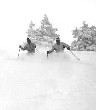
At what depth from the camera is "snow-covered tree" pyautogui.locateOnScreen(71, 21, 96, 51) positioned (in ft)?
109

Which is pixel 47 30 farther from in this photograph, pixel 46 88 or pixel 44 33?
pixel 46 88

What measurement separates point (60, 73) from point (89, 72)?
104 centimetres

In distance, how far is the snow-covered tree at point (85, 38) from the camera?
3328cm

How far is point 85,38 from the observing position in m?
33.8

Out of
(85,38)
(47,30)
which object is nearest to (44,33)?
(47,30)

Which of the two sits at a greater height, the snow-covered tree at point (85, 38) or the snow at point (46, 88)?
the snow-covered tree at point (85, 38)

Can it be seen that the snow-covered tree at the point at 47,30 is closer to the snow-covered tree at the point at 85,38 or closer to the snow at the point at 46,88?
the snow-covered tree at the point at 85,38

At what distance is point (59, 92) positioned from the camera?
7379 mm

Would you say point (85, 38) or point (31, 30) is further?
point (31, 30)

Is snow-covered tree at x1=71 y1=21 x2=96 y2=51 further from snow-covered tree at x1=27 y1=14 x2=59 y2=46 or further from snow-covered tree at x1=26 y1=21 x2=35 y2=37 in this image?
snow-covered tree at x1=26 y1=21 x2=35 y2=37

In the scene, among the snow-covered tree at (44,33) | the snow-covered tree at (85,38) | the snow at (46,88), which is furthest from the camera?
the snow-covered tree at (44,33)

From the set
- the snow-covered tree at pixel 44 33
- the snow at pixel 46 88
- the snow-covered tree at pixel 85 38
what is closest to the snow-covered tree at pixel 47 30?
the snow-covered tree at pixel 44 33

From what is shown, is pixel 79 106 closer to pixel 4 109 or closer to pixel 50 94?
pixel 50 94

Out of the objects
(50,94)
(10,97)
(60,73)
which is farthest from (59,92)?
(60,73)
